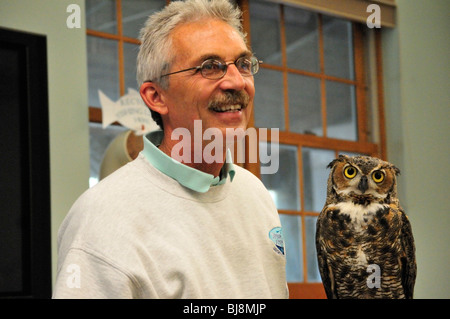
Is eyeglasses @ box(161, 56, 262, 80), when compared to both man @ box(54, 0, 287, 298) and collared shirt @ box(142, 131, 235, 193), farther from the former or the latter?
collared shirt @ box(142, 131, 235, 193)

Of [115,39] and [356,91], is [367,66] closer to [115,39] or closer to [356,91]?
[356,91]

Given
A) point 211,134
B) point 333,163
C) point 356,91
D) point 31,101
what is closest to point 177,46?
point 211,134

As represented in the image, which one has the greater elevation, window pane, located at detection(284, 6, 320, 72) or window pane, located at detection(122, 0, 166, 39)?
window pane, located at detection(122, 0, 166, 39)

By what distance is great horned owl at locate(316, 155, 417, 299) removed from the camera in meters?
0.71

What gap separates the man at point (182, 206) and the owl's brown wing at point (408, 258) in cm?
14

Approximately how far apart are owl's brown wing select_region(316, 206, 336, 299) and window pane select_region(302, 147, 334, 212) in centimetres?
2

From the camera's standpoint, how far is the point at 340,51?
3.37 ft

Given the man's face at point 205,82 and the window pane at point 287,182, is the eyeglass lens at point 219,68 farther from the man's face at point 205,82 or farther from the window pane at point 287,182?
the window pane at point 287,182

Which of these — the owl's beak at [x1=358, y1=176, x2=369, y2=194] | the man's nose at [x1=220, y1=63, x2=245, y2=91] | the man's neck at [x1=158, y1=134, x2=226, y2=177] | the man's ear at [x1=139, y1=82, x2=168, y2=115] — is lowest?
the owl's beak at [x1=358, y1=176, x2=369, y2=194]

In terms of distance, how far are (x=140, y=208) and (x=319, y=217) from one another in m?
0.21

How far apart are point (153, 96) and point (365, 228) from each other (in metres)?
0.27

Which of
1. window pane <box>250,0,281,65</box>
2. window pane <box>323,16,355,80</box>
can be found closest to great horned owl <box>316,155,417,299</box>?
window pane <box>323,16,355,80</box>

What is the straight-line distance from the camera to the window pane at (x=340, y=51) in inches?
39.6
